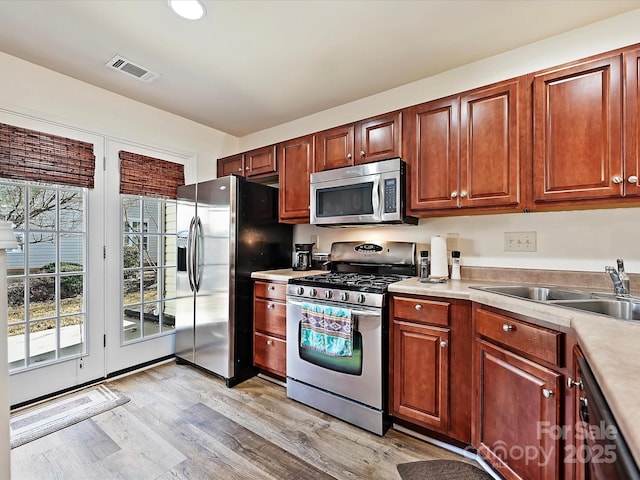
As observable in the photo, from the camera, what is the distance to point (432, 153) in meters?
2.12

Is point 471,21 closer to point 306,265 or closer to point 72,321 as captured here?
point 306,265

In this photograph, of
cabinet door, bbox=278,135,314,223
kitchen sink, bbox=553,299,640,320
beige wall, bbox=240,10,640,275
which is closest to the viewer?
kitchen sink, bbox=553,299,640,320

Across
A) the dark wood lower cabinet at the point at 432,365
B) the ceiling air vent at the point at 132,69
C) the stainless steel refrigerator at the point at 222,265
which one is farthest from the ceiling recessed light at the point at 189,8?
the dark wood lower cabinet at the point at 432,365

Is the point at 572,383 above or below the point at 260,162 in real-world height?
below

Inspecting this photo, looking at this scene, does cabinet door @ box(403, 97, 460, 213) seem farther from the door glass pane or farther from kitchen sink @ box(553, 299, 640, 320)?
the door glass pane

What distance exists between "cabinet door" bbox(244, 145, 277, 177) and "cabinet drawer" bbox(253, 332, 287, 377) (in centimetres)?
158

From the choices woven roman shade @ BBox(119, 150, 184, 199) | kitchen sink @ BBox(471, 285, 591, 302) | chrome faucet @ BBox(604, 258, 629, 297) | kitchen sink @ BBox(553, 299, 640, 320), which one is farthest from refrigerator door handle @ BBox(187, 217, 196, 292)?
chrome faucet @ BBox(604, 258, 629, 297)

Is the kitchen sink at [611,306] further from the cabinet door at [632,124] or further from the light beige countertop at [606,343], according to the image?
the cabinet door at [632,124]

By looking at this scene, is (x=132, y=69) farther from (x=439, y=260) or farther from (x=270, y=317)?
(x=439, y=260)

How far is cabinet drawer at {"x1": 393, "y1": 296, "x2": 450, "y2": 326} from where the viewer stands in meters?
1.79

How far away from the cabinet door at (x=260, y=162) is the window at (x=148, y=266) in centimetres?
84

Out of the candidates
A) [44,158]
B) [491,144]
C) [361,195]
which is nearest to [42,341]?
[44,158]

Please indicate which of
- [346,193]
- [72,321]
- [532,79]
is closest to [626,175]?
[532,79]

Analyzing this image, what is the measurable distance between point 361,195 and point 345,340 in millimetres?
1073
